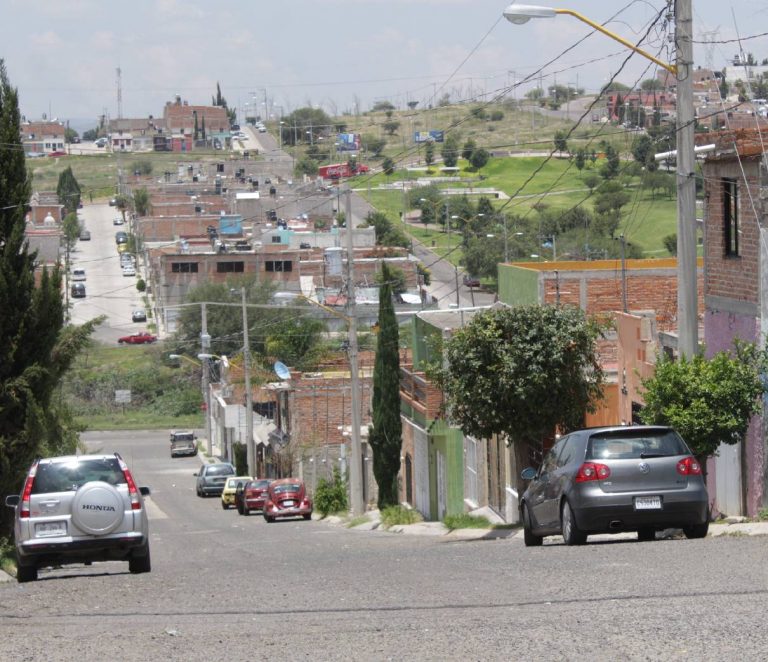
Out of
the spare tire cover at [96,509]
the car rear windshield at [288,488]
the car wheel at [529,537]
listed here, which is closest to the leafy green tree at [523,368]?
the car wheel at [529,537]

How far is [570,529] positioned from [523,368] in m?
8.10

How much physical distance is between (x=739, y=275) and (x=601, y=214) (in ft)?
319

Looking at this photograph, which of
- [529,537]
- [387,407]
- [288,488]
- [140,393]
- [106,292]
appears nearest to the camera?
[529,537]

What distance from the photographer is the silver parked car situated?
54.6 feet

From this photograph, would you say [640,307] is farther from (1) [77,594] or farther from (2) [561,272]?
(1) [77,594]

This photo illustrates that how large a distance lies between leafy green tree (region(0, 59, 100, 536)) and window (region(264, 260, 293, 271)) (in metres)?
99.7

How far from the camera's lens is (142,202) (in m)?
186

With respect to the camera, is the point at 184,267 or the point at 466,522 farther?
the point at 184,267

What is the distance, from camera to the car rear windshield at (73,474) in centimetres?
1683

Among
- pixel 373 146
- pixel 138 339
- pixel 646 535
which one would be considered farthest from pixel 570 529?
pixel 373 146

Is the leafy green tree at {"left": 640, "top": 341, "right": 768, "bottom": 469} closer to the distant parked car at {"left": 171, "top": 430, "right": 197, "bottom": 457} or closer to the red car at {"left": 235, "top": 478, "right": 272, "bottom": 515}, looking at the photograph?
the red car at {"left": 235, "top": 478, "right": 272, "bottom": 515}

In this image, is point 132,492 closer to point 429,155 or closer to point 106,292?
point 106,292

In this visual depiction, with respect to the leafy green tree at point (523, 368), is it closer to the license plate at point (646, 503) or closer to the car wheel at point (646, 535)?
the car wheel at point (646, 535)

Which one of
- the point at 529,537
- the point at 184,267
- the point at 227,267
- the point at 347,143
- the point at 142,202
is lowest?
the point at 529,537
